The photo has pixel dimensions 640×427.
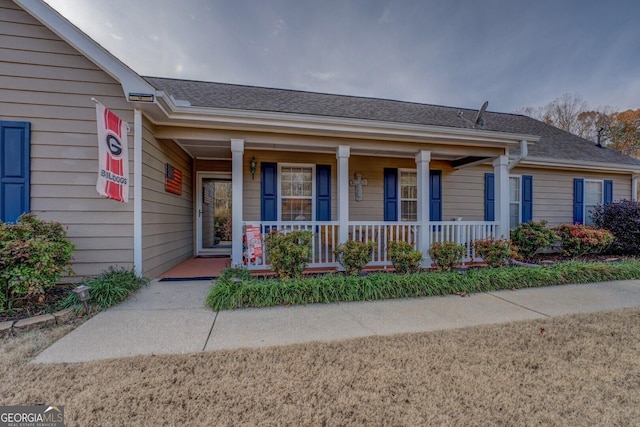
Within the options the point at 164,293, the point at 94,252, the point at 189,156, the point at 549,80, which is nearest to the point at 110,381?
the point at 164,293

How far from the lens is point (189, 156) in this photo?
6.79 m

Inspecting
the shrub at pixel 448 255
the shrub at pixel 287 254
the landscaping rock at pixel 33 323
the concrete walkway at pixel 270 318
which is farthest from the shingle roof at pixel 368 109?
the landscaping rock at pixel 33 323

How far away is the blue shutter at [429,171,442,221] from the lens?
24.2 feet

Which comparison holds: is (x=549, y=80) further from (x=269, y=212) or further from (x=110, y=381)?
(x=110, y=381)

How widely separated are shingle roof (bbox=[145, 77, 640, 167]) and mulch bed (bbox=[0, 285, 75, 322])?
3.72m

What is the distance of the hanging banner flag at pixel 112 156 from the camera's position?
3.36 meters

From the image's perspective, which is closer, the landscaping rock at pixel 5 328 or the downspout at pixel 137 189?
the landscaping rock at pixel 5 328

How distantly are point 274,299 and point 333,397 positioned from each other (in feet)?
6.69

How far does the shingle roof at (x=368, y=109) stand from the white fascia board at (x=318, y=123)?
400 millimetres

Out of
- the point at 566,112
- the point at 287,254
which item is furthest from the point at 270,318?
the point at 566,112

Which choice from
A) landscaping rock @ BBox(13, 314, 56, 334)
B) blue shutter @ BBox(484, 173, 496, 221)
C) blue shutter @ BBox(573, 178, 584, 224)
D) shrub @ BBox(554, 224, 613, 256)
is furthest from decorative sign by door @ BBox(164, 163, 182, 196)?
blue shutter @ BBox(573, 178, 584, 224)

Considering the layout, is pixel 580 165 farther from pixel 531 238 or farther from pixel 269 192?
pixel 269 192

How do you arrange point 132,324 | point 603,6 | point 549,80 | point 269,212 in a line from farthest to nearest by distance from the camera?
point 549,80 < point 603,6 < point 269,212 < point 132,324

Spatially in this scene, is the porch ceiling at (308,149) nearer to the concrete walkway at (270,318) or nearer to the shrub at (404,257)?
the shrub at (404,257)
